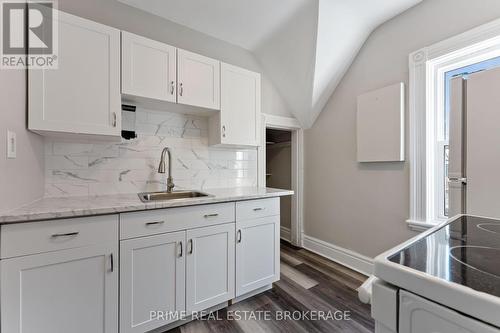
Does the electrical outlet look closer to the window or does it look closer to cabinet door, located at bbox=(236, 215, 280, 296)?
cabinet door, located at bbox=(236, 215, 280, 296)

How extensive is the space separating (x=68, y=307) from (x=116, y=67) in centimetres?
157

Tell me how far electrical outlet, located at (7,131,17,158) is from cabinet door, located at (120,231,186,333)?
755 millimetres

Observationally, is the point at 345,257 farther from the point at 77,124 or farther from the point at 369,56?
the point at 77,124

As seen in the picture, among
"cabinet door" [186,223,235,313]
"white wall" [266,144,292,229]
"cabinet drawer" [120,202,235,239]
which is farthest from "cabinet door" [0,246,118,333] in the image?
"white wall" [266,144,292,229]

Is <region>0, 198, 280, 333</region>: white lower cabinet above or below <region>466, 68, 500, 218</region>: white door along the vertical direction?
below

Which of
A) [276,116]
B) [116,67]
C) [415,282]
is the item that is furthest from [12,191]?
[276,116]

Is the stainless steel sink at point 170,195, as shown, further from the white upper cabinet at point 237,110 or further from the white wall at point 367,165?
the white wall at point 367,165

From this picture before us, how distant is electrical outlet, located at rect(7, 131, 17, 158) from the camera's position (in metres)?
1.10

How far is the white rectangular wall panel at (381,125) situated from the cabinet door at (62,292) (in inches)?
96.5

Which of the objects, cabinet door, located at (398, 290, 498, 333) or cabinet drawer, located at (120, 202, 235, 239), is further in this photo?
cabinet drawer, located at (120, 202, 235, 239)

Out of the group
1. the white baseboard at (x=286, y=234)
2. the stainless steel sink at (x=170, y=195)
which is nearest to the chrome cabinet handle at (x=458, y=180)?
the stainless steel sink at (x=170, y=195)

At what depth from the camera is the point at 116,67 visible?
60.2 inches

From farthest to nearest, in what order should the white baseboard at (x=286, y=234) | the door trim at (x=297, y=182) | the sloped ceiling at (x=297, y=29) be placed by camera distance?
1. the white baseboard at (x=286, y=234)
2. the door trim at (x=297, y=182)
3. the sloped ceiling at (x=297, y=29)

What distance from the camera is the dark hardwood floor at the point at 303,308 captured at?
61.7 inches
